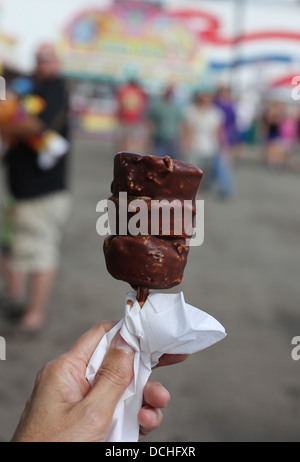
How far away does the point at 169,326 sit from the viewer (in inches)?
54.2

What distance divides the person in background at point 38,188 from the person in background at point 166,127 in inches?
213

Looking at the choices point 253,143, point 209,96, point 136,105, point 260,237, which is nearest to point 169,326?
point 260,237

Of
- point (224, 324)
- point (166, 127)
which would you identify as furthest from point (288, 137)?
point (224, 324)

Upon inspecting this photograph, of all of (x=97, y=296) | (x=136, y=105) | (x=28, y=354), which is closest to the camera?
(x=28, y=354)

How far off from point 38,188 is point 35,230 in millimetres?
305

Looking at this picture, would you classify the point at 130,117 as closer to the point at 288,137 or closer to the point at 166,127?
the point at 166,127

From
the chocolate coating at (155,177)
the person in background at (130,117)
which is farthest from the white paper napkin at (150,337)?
the person in background at (130,117)

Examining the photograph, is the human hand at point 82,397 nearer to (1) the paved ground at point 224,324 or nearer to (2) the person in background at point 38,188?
(1) the paved ground at point 224,324

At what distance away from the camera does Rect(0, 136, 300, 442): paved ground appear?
9.75ft

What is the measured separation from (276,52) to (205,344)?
17.9m

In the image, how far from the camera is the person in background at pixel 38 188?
345 cm

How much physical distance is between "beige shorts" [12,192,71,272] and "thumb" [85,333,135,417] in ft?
7.59

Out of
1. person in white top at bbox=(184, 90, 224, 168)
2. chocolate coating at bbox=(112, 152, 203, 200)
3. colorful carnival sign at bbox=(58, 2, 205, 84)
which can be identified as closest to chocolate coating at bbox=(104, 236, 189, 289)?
chocolate coating at bbox=(112, 152, 203, 200)
